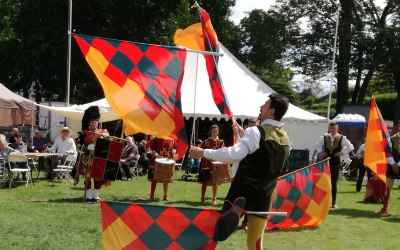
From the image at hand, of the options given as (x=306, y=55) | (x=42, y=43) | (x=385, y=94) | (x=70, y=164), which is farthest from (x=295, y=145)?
(x=385, y=94)

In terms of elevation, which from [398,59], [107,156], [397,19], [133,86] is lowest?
[107,156]

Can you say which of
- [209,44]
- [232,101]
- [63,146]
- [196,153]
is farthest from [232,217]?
[232,101]

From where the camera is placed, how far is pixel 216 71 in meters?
6.60

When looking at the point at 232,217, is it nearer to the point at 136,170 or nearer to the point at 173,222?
the point at 173,222

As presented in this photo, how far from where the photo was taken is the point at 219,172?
37.5 feet

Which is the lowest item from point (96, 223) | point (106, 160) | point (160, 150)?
point (96, 223)

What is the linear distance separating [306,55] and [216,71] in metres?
28.0

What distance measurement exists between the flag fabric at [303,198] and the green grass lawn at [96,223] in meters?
0.15

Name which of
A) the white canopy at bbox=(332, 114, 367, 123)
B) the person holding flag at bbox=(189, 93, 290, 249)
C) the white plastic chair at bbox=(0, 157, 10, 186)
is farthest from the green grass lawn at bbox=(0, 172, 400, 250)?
the white canopy at bbox=(332, 114, 367, 123)

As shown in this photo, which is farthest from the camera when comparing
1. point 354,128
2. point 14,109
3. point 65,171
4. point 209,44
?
point 354,128

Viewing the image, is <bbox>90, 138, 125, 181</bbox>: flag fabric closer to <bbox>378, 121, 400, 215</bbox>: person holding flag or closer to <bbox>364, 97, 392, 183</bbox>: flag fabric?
<bbox>364, 97, 392, 183</bbox>: flag fabric

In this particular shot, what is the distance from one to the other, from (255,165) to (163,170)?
21.1 feet

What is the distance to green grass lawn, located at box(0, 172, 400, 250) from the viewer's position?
7.45 meters

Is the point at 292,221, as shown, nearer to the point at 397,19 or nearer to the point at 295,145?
the point at 295,145
